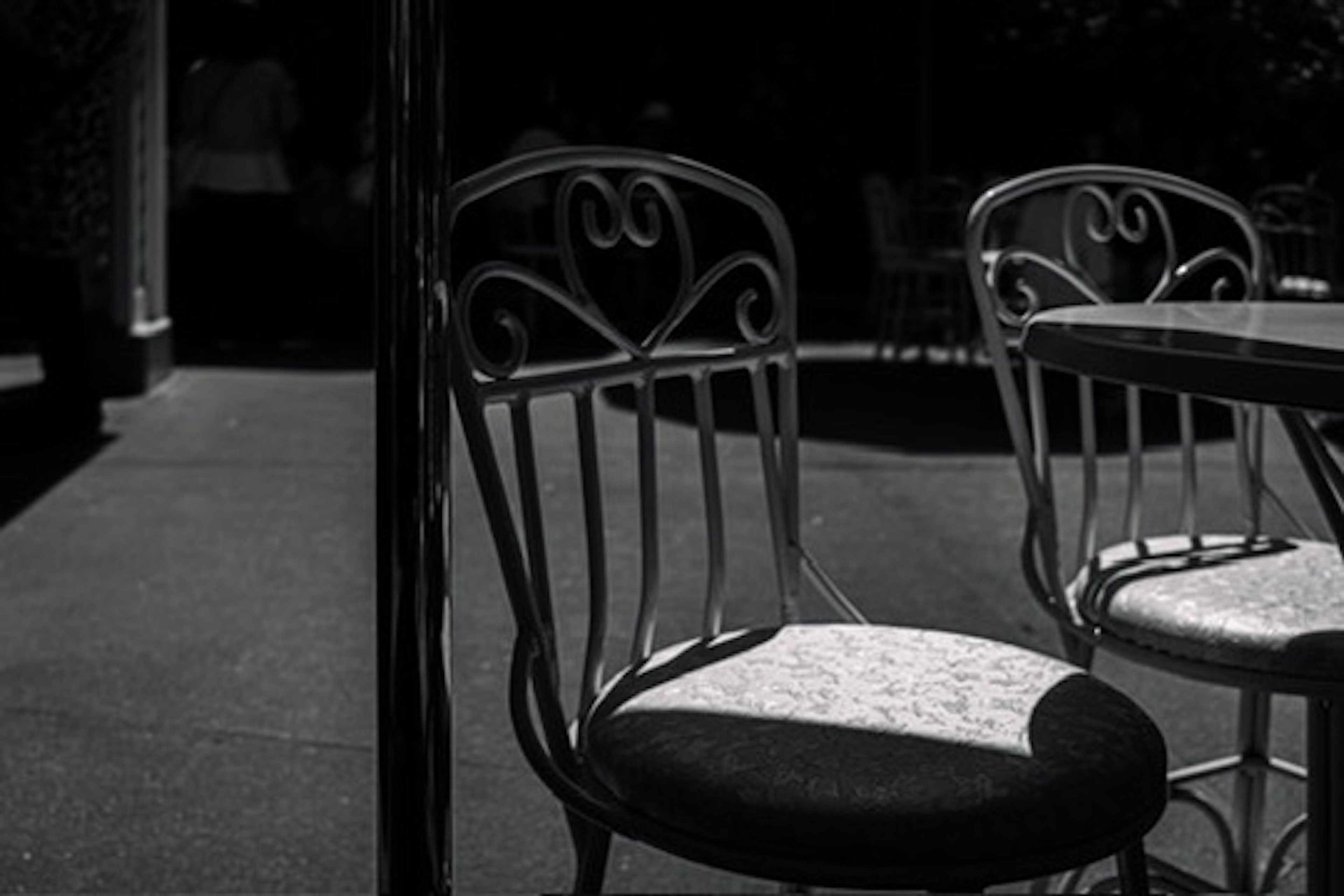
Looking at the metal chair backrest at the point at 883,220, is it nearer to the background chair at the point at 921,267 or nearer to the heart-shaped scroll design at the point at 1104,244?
the background chair at the point at 921,267

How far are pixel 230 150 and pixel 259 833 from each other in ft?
24.7

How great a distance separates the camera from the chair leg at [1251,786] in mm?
2477

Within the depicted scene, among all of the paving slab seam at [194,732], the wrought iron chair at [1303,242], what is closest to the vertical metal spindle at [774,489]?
the paving slab seam at [194,732]

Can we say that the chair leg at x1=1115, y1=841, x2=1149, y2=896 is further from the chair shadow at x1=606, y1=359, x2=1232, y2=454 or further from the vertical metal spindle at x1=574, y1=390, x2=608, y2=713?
the chair shadow at x1=606, y1=359, x2=1232, y2=454

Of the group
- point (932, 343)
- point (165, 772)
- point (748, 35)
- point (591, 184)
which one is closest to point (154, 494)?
point (165, 772)

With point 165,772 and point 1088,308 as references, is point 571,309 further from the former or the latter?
point 165,772

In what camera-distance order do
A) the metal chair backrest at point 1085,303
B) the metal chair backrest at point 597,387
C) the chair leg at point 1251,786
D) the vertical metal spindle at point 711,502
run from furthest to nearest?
the chair leg at point 1251,786 → the metal chair backrest at point 1085,303 → the vertical metal spindle at point 711,502 → the metal chair backrest at point 597,387

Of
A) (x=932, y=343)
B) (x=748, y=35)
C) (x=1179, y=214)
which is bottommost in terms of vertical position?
(x=932, y=343)

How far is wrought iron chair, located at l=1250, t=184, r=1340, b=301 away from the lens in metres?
8.36

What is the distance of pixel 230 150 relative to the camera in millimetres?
10172

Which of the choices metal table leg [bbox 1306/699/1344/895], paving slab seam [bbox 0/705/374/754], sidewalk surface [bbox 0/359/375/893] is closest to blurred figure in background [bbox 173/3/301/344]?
sidewalk surface [bbox 0/359/375/893]

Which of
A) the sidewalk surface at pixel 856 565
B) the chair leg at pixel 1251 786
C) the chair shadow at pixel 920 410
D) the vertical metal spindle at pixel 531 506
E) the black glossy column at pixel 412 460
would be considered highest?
the black glossy column at pixel 412 460

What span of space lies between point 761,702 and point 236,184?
893cm

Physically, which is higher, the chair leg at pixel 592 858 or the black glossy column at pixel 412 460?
the black glossy column at pixel 412 460
